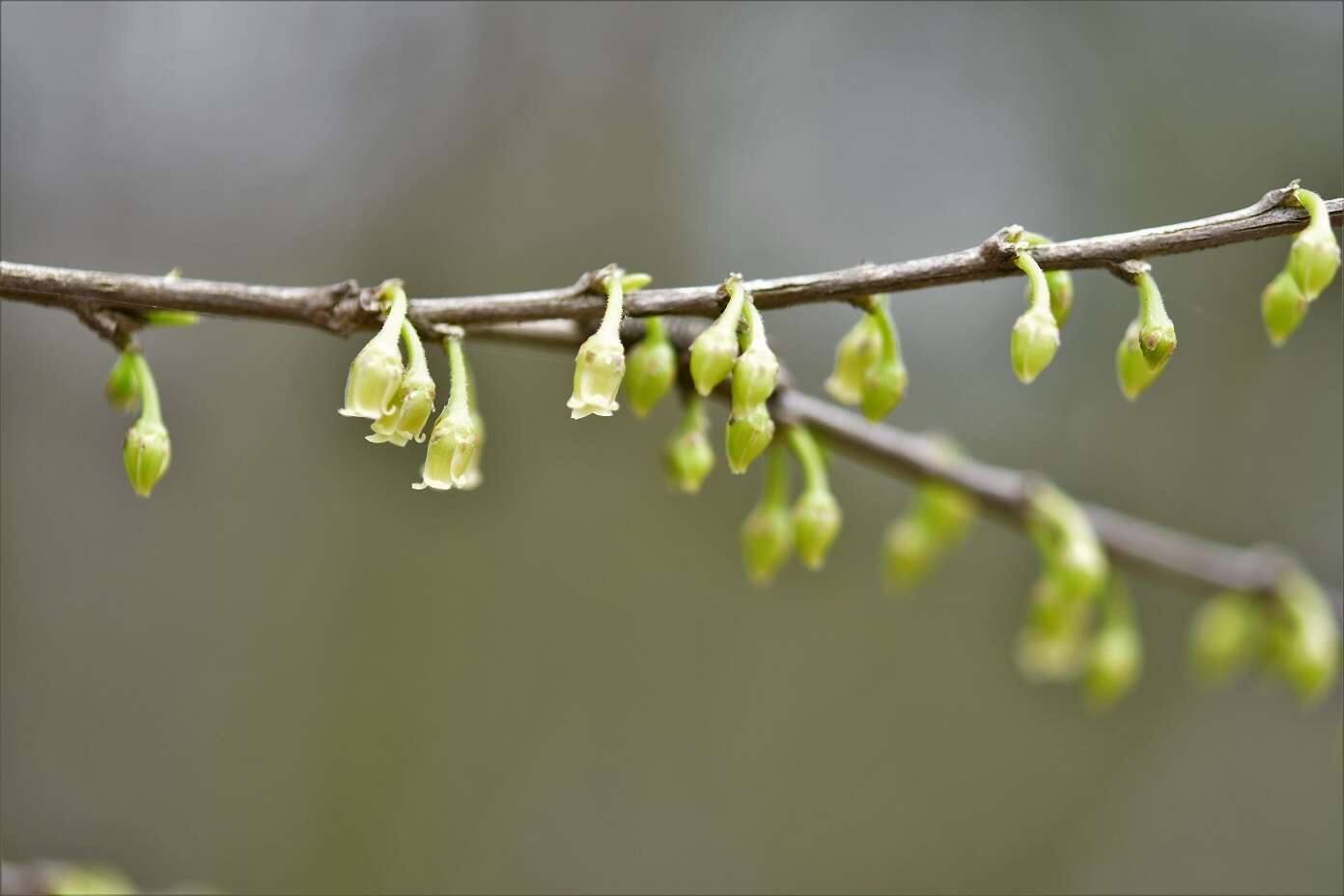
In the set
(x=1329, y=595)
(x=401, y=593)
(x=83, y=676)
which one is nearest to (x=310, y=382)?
(x=401, y=593)

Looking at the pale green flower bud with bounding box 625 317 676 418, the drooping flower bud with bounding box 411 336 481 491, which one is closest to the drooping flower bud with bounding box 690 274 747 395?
the pale green flower bud with bounding box 625 317 676 418

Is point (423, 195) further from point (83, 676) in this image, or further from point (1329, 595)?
point (1329, 595)

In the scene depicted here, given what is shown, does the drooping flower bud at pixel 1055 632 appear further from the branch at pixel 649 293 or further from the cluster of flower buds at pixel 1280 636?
the branch at pixel 649 293

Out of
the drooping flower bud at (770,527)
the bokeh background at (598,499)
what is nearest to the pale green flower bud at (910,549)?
the drooping flower bud at (770,527)

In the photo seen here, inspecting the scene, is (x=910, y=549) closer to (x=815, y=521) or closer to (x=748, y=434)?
(x=815, y=521)

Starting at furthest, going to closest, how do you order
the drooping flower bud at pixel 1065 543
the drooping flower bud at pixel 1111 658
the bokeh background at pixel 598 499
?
the bokeh background at pixel 598 499 < the drooping flower bud at pixel 1111 658 < the drooping flower bud at pixel 1065 543

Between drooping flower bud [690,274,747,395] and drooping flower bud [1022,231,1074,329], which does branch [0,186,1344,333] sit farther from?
drooping flower bud [1022,231,1074,329]
